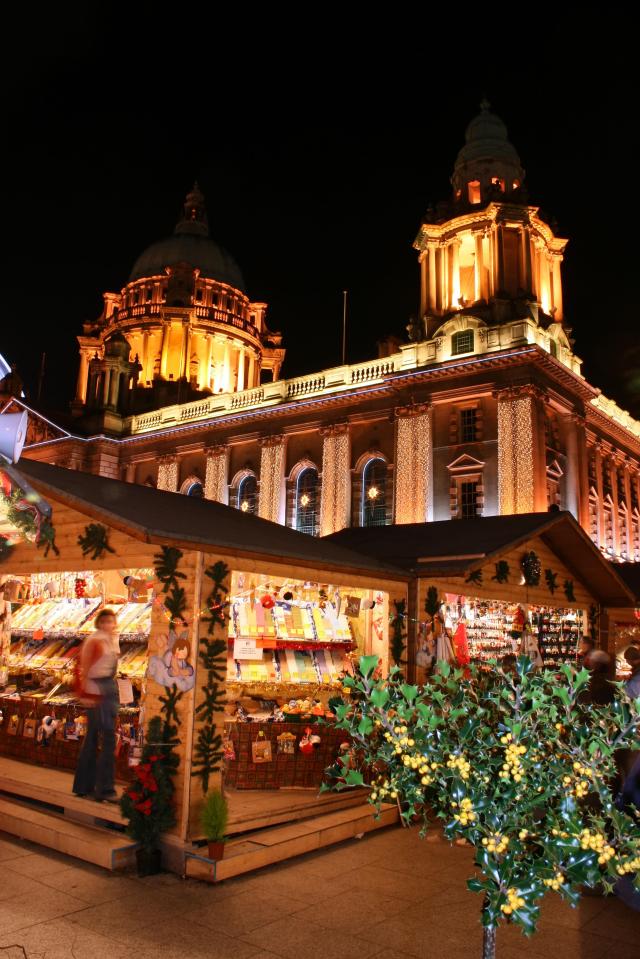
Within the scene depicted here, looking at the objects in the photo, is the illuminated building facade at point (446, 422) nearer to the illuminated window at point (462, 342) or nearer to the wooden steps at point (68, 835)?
the illuminated window at point (462, 342)

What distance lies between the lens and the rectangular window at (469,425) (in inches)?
1206

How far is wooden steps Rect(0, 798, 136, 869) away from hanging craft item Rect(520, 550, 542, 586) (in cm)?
797

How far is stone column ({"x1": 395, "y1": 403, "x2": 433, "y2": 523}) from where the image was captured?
3092 cm

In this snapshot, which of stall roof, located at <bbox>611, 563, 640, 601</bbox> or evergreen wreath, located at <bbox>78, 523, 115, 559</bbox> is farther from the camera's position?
stall roof, located at <bbox>611, 563, 640, 601</bbox>

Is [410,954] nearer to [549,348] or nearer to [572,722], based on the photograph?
[572,722]

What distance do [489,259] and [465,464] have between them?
408 inches

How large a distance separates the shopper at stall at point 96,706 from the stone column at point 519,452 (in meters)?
21.9

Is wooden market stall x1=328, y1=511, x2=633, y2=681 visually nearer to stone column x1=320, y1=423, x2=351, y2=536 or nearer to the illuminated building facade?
the illuminated building facade

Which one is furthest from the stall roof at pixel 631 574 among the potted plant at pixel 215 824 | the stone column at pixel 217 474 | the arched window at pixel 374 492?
the stone column at pixel 217 474

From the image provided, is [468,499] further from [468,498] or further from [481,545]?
[481,545]

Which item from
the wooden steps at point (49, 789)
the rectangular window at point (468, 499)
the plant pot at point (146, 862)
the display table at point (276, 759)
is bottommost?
the plant pot at point (146, 862)

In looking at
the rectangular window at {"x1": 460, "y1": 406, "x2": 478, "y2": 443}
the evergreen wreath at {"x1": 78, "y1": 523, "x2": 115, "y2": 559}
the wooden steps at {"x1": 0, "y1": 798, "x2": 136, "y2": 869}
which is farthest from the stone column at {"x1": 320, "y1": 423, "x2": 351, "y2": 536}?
the wooden steps at {"x1": 0, "y1": 798, "x2": 136, "y2": 869}

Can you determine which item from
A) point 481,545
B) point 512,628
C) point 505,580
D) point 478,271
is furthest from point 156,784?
point 478,271

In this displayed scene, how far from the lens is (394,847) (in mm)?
8461
